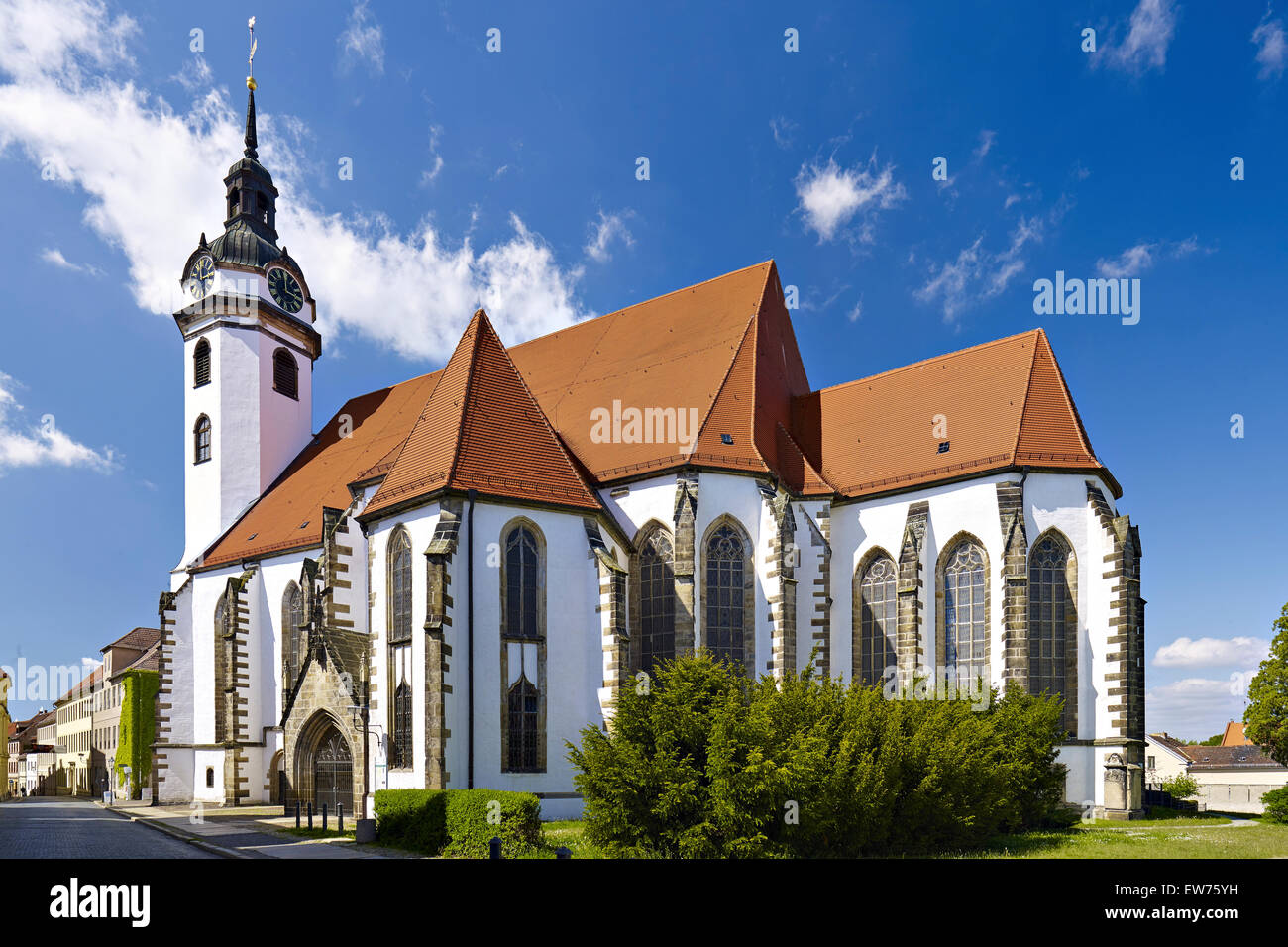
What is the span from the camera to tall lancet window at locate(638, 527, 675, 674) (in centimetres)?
2383

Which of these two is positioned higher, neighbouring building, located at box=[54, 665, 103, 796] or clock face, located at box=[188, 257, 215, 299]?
clock face, located at box=[188, 257, 215, 299]

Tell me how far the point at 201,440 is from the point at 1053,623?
101 feet

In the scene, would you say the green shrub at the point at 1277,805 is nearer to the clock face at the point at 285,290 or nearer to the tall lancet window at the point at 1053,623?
the tall lancet window at the point at 1053,623

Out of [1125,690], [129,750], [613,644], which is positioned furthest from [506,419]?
[129,750]

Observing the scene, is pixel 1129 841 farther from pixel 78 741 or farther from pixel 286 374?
pixel 78 741

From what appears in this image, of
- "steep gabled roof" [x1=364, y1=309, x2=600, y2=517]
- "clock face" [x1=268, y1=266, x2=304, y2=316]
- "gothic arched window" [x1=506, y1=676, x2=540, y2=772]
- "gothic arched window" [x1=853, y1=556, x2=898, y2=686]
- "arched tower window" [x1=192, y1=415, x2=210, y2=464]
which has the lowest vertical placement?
"gothic arched window" [x1=506, y1=676, x2=540, y2=772]

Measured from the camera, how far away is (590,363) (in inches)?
1177

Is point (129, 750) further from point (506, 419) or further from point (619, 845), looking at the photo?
point (619, 845)

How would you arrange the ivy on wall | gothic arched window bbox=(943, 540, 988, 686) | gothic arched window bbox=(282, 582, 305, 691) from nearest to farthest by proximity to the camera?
gothic arched window bbox=(943, 540, 988, 686)
gothic arched window bbox=(282, 582, 305, 691)
the ivy on wall

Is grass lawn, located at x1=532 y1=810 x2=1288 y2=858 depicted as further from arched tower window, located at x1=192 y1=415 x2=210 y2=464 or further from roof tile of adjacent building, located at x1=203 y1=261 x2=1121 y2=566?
arched tower window, located at x1=192 y1=415 x2=210 y2=464

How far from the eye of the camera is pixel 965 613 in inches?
942

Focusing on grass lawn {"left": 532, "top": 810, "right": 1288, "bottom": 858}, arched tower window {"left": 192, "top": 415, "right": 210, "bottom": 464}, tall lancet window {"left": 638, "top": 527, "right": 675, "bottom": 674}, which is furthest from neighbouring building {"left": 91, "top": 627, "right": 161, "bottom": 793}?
grass lawn {"left": 532, "top": 810, "right": 1288, "bottom": 858}

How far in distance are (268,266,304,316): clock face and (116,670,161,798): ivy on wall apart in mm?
17067
